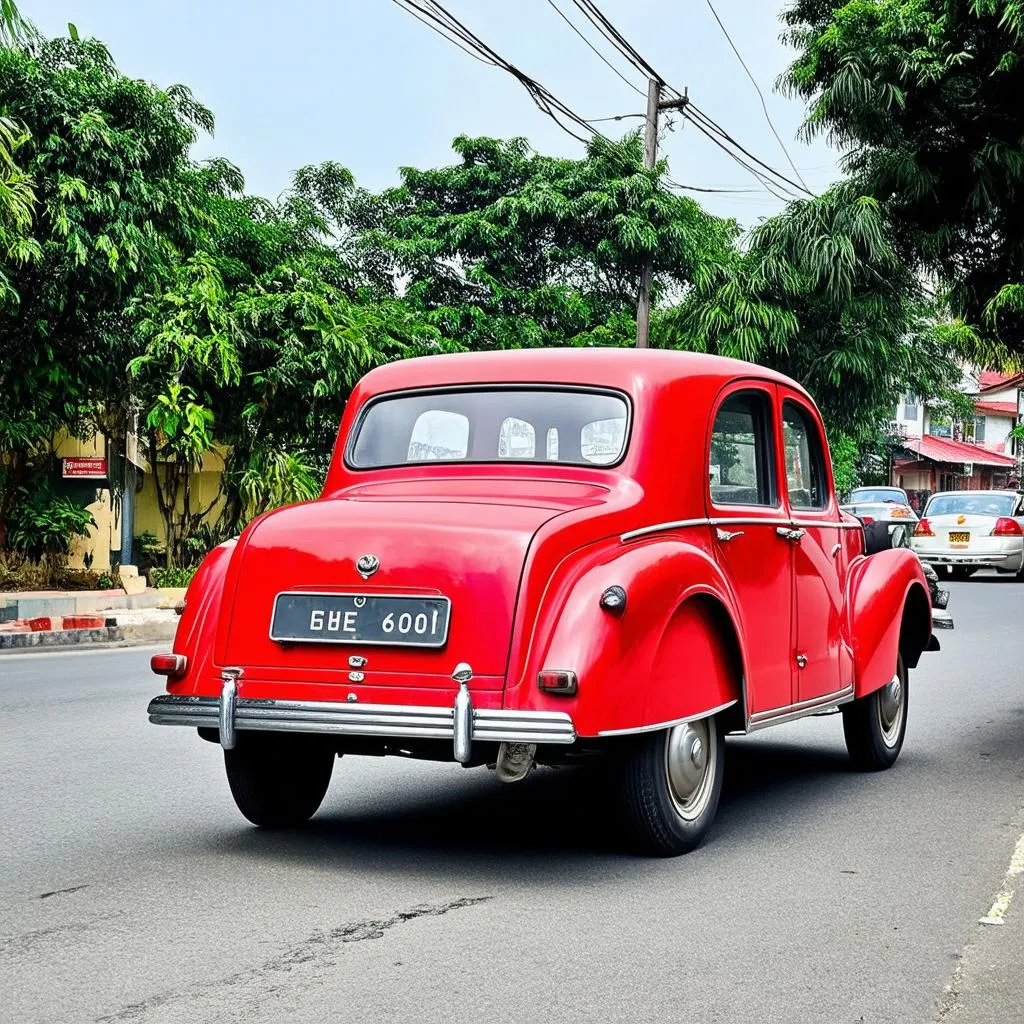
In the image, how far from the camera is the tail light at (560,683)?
518 cm

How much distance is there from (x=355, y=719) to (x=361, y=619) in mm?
379

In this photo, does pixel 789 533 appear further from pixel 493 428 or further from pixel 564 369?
pixel 493 428

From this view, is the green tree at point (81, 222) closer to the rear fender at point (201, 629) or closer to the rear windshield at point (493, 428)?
the rear windshield at point (493, 428)

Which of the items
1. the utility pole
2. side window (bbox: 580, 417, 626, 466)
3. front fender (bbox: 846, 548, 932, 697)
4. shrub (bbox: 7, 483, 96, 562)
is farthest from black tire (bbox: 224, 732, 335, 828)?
the utility pole

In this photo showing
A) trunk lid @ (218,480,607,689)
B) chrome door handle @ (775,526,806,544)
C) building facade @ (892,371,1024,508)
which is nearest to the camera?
trunk lid @ (218,480,607,689)

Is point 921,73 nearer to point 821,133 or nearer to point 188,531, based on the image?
point 821,133

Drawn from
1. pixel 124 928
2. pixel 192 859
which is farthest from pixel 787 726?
pixel 124 928

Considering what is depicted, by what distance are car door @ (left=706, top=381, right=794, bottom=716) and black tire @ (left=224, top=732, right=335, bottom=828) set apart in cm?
177

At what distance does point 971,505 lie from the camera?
2786 centimetres

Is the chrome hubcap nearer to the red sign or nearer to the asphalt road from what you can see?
the asphalt road

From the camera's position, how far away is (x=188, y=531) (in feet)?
73.6

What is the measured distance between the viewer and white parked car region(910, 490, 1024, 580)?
26.8 meters

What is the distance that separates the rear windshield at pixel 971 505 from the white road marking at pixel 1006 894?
22336mm

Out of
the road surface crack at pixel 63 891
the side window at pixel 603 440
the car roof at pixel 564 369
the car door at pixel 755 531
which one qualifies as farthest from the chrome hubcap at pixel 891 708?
the road surface crack at pixel 63 891
